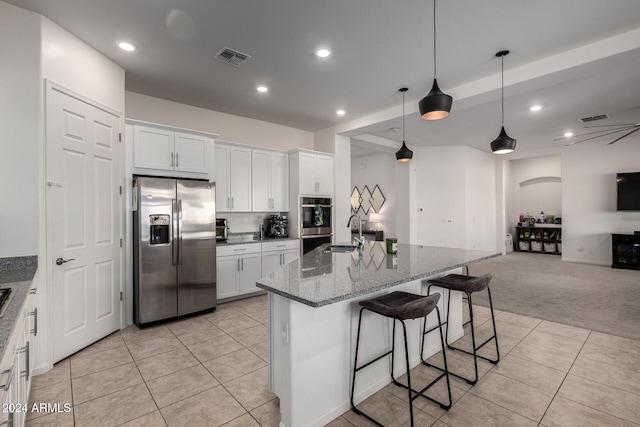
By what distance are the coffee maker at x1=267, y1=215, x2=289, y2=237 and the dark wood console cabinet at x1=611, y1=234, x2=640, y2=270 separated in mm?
7241

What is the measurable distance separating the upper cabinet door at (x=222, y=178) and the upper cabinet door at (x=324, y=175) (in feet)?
5.16

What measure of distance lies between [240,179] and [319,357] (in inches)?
136

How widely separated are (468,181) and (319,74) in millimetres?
5512

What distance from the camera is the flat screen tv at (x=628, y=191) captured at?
6.50 meters

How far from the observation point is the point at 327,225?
5.50 m

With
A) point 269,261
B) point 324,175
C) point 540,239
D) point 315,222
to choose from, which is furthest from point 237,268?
point 540,239

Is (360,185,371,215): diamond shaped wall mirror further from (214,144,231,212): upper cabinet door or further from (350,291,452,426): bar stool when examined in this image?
(350,291,452,426): bar stool

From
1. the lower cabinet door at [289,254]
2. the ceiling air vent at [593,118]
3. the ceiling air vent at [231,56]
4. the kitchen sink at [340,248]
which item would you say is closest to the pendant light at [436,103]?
the kitchen sink at [340,248]

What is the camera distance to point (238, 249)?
4.41 m

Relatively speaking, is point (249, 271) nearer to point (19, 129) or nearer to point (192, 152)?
point (192, 152)

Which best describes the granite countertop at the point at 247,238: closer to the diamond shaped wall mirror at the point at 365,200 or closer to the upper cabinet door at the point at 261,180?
the upper cabinet door at the point at 261,180

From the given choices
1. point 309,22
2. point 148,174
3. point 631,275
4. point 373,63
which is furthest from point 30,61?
point 631,275

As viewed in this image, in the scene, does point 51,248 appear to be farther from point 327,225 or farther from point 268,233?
point 327,225

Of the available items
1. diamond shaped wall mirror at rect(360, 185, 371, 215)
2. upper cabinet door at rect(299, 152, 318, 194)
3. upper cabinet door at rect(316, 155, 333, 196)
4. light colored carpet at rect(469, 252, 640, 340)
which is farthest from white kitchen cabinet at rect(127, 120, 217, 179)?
diamond shaped wall mirror at rect(360, 185, 371, 215)
